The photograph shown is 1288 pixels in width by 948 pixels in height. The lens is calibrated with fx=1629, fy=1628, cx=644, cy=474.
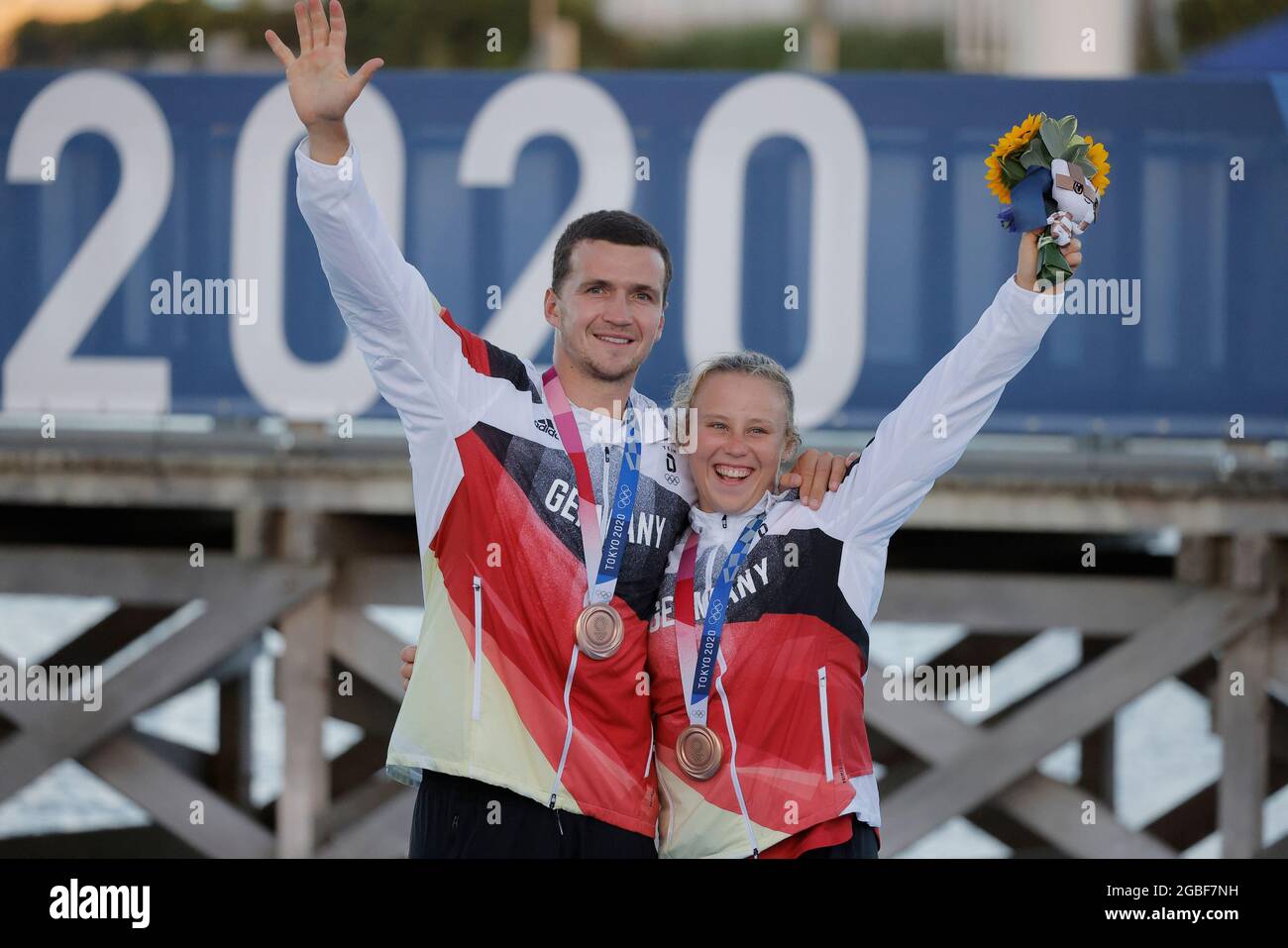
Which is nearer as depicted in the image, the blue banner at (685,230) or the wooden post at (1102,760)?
the blue banner at (685,230)

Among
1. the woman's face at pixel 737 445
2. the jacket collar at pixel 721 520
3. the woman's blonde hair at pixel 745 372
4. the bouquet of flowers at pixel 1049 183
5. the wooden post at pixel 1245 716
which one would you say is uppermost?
the bouquet of flowers at pixel 1049 183

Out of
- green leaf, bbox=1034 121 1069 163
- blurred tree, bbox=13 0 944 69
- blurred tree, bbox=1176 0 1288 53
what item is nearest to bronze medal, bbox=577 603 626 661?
green leaf, bbox=1034 121 1069 163

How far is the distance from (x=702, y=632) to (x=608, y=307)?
786 millimetres

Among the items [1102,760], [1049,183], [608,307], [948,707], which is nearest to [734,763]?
[608,307]

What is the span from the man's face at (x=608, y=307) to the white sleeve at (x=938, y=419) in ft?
1.96

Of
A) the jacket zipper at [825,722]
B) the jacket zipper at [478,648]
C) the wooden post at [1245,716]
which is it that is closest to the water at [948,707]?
the wooden post at [1245,716]

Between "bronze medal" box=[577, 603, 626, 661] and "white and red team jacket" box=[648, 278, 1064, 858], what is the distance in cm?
16

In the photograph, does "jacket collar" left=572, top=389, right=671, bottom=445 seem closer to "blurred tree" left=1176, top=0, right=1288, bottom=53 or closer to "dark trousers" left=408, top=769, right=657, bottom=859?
"dark trousers" left=408, top=769, right=657, bottom=859

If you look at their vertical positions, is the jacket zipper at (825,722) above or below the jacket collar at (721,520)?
below

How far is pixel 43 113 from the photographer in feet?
22.3

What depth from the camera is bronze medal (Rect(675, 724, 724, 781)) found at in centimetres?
365

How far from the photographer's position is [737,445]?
381 cm

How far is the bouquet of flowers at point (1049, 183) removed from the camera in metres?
3.66

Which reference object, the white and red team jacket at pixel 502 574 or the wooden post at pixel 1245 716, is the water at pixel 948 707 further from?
the white and red team jacket at pixel 502 574
